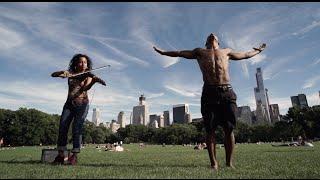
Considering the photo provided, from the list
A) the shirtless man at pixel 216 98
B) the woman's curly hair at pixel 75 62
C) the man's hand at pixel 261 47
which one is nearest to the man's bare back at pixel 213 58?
→ the shirtless man at pixel 216 98

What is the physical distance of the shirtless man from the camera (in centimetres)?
780

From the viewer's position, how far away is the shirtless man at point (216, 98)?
7.80 metres

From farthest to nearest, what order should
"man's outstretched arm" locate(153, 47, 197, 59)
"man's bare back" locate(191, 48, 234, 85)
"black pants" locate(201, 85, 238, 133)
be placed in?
"man's outstretched arm" locate(153, 47, 197, 59) → "man's bare back" locate(191, 48, 234, 85) → "black pants" locate(201, 85, 238, 133)

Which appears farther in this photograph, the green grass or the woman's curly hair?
the woman's curly hair

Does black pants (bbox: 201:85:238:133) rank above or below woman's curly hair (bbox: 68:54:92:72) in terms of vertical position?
below

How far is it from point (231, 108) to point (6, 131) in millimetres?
118477

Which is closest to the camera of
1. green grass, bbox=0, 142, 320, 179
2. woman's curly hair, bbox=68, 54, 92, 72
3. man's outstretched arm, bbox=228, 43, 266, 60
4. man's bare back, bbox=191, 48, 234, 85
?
green grass, bbox=0, 142, 320, 179

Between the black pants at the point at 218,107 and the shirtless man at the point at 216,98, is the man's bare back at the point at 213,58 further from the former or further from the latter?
the black pants at the point at 218,107

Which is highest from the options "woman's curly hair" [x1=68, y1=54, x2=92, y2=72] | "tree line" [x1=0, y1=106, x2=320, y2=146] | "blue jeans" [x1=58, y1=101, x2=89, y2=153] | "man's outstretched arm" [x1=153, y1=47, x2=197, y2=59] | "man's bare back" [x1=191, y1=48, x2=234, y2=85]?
"tree line" [x1=0, y1=106, x2=320, y2=146]

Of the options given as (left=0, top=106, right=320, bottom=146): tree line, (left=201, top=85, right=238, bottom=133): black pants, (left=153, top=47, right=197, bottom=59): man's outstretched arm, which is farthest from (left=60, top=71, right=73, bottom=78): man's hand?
(left=0, top=106, right=320, bottom=146): tree line

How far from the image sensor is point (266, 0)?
→ 7.69m

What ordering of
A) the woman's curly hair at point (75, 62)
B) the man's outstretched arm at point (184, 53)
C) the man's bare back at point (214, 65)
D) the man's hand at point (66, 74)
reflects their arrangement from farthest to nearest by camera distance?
1. the woman's curly hair at point (75, 62)
2. the man's hand at point (66, 74)
3. the man's outstretched arm at point (184, 53)
4. the man's bare back at point (214, 65)

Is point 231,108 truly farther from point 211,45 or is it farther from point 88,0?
point 88,0

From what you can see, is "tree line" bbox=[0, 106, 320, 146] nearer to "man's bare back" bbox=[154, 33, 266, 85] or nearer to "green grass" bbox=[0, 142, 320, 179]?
"green grass" bbox=[0, 142, 320, 179]
